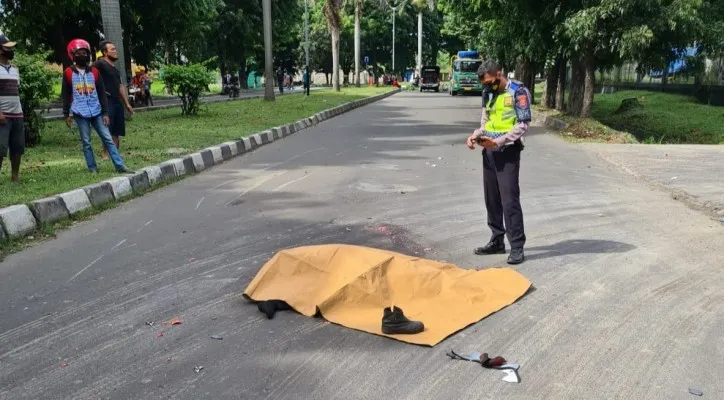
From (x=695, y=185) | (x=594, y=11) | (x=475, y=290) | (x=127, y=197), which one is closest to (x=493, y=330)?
(x=475, y=290)

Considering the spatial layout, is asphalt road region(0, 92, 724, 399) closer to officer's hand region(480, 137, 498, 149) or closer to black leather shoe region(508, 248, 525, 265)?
black leather shoe region(508, 248, 525, 265)

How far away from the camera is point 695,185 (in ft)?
27.1

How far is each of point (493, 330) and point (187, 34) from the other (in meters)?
26.5

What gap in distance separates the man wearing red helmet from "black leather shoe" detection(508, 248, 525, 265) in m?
5.32

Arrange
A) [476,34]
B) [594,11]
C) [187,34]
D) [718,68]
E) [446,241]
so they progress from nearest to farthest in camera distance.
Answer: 1. [446,241]
2. [594,11]
3. [718,68]
4. [187,34]
5. [476,34]

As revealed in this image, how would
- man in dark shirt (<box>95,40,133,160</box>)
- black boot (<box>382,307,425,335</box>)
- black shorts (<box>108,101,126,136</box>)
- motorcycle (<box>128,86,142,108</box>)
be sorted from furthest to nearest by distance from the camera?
1. motorcycle (<box>128,86,142,108</box>)
2. black shorts (<box>108,101,126,136</box>)
3. man in dark shirt (<box>95,40,133,160</box>)
4. black boot (<box>382,307,425,335</box>)

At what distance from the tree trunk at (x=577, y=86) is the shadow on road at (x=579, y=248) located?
42.2 feet

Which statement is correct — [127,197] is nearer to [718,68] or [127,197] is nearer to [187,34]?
[187,34]

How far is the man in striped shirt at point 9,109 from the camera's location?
678 centimetres

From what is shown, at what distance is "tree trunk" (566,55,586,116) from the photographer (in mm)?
17562

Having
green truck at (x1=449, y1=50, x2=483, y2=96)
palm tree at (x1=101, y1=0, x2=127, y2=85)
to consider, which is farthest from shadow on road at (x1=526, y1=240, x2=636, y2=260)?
green truck at (x1=449, y1=50, x2=483, y2=96)

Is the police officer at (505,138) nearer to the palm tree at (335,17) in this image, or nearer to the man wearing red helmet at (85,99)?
the man wearing red helmet at (85,99)

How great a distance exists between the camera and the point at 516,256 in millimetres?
4816

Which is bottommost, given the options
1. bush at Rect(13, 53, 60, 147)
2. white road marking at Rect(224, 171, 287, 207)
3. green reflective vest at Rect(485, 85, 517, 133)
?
white road marking at Rect(224, 171, 287, 207)
